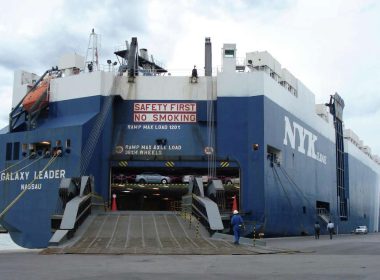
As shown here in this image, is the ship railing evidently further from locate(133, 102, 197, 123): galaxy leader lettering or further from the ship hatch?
locate(133, 102, 197, 123): galaxy leader lettering

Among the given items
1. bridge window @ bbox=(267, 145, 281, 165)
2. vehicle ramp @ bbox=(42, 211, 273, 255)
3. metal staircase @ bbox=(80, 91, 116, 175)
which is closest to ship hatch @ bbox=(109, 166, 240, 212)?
bridge window @ bbox=(267, 145, 281, 165)

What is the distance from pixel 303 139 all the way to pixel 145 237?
820 inches

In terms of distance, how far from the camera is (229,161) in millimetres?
29953

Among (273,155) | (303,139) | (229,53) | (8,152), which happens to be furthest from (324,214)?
(8,152)

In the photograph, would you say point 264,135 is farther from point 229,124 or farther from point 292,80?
point 292,80

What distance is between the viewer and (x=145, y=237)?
19.2 metres

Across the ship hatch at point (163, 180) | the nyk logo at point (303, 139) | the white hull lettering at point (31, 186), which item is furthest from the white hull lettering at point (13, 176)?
the nyk logo at point (303, 139)

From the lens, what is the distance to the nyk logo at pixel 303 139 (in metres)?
34.3

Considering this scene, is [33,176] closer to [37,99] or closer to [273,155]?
[37,99]

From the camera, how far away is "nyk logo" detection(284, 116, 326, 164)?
34.3m

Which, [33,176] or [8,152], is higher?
[8,152]

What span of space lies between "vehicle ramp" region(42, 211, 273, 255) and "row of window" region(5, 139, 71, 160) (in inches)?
241

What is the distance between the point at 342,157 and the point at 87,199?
107ft

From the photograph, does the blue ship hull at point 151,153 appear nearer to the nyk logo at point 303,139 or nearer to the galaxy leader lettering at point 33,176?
the galaxy leader lettering at point 33,176
